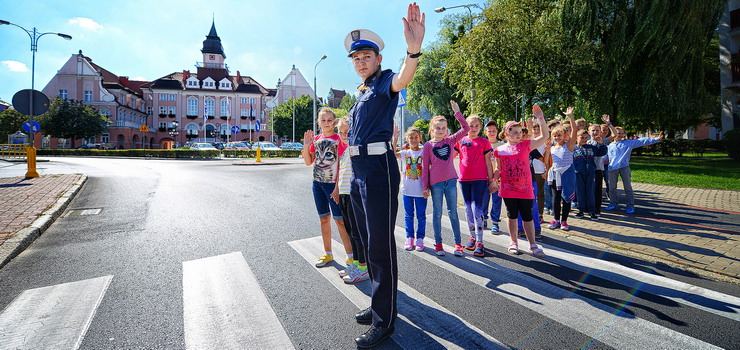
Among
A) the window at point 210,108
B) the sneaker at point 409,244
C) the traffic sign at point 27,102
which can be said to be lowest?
the sneaker at point 409,244

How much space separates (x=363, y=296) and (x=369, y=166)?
136 centimetres

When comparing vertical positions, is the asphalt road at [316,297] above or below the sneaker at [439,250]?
below

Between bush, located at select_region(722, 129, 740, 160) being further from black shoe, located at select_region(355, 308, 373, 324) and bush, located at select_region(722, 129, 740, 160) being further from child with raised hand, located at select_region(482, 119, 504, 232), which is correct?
black shoe, located at select_region(355, 308, 373, 324)

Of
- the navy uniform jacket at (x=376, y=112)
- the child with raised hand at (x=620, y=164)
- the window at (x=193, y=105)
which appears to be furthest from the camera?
the window at (x=193, y=105)

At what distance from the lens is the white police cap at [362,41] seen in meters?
2.66

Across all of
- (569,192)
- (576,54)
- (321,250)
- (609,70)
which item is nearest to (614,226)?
(569,192)

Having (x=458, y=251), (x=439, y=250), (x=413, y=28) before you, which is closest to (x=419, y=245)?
(x=439, y=250)

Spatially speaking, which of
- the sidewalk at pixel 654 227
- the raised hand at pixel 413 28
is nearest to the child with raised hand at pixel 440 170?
the sidewalk at pixel 654 227

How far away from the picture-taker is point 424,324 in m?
2.71

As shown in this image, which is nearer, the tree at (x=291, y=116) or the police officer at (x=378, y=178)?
the police officer at (x=378, y=178)

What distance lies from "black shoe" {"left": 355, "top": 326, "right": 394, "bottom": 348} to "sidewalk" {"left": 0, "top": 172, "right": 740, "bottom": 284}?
376cm

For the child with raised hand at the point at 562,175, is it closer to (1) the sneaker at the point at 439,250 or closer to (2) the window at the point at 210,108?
(1) the sneaker at the point at 439,250

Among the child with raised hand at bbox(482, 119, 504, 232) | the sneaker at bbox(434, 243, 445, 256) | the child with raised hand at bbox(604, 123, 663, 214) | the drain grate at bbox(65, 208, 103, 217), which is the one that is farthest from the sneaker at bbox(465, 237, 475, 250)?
the drain grate at bbox(65, 208, 103, 217)

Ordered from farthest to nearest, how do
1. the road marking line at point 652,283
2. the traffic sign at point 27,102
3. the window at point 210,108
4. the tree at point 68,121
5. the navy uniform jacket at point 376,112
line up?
1. the window at point 210,108
2. the tree at point 68,121
3. the traffic sign at point 27,102
4. the road marking line at point 652,283
5. the navy uniform jacket at point 376,112
